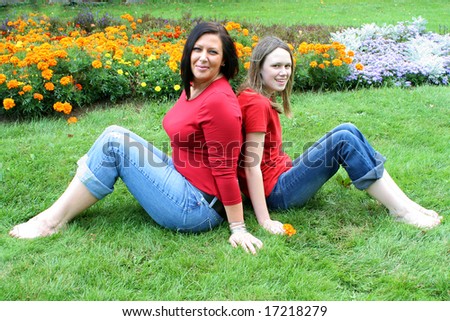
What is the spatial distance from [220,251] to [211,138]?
Result: 634mm

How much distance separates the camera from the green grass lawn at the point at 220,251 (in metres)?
2.51

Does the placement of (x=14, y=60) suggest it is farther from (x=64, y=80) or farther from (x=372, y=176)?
(x=372, y=176)

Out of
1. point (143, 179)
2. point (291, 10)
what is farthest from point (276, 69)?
point (291, 10)

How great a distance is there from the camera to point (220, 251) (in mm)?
2799

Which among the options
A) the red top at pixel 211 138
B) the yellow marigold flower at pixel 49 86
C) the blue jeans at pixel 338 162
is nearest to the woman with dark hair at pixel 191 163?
the red top at pixel 211 138

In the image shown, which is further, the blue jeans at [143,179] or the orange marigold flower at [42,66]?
the orange marigold flower at [42,66]

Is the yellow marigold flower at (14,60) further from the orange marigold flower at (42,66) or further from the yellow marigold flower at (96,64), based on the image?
the yellow marigold flower at (96,64)

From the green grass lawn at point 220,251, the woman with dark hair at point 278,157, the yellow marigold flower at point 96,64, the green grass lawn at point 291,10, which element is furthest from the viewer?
the green grass lawn at point 291,10

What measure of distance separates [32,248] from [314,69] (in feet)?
13.4

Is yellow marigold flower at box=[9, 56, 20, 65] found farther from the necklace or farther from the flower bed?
the necklace

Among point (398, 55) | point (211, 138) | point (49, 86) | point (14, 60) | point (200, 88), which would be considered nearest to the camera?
point (211, 138)

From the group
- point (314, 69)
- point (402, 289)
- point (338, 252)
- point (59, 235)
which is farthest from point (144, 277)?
point (314, 69)

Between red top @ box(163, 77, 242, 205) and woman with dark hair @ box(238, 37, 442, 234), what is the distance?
0.57 ft

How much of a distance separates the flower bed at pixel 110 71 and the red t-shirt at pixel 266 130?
236cm
